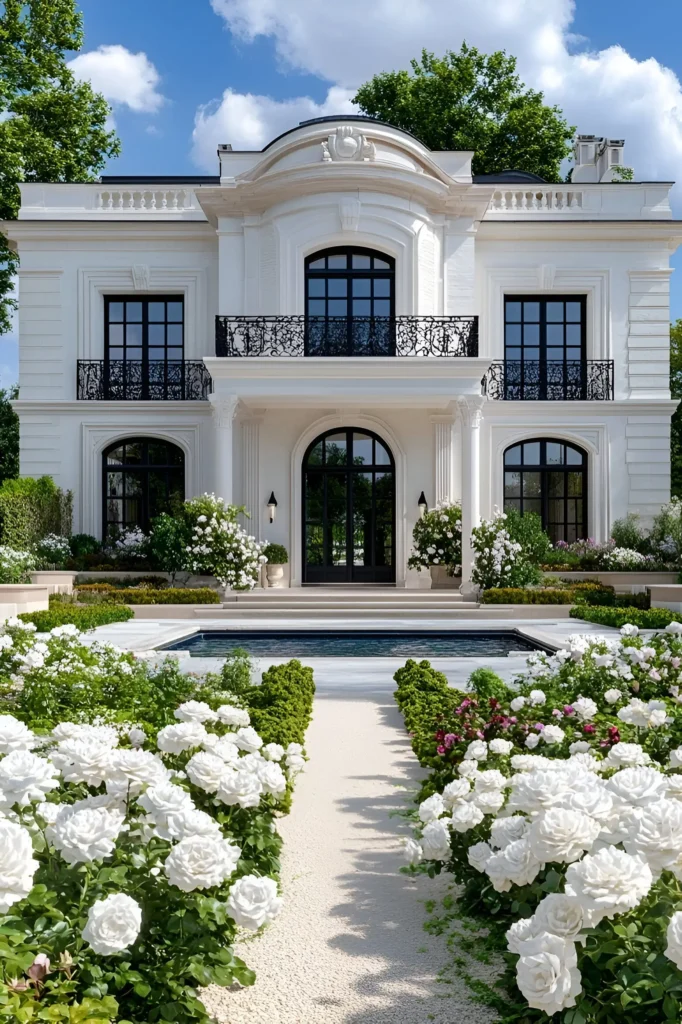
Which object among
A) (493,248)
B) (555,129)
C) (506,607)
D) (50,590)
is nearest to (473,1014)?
(506,607)

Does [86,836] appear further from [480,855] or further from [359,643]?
[359,643]

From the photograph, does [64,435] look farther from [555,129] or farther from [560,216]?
[555,129]

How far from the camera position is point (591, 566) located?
60.4 ft

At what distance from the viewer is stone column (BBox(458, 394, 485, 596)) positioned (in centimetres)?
1714

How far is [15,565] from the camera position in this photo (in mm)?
16953

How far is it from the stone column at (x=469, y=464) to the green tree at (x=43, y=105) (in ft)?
43.5

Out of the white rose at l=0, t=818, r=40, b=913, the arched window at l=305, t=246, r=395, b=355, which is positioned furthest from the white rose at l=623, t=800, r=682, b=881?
the arched window at l=305, t=246, r=395, b=355

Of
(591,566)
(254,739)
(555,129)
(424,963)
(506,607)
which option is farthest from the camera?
(555,129)

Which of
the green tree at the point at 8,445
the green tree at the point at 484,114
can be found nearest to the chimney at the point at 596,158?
the green tree at the point at 484,114

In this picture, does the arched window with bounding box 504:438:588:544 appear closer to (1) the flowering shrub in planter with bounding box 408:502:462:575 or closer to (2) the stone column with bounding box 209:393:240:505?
(1) the flowering shrub in planter with bounding box 408:502:462:575

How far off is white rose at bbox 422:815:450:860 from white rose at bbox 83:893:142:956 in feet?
4.17

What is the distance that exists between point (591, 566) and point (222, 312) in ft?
32.0

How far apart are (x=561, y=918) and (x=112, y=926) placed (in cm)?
109

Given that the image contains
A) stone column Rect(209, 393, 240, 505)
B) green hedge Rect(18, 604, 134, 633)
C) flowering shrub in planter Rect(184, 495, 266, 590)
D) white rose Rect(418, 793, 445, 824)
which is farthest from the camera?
stone column Rect(209, 393, 240, 505)
